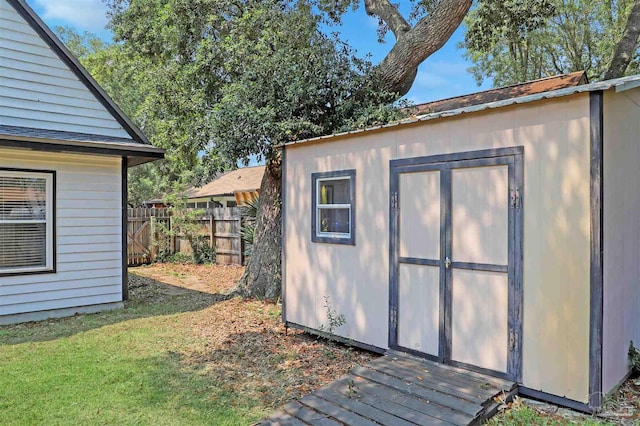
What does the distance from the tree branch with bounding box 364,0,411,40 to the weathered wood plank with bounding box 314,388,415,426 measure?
7324 mm

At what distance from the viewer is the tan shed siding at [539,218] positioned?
325 cm

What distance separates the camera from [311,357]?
4816mm

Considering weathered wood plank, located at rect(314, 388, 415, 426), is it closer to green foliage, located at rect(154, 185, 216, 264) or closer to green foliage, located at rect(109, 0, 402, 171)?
green foliage, located at rect(109, 0, 402, 171)

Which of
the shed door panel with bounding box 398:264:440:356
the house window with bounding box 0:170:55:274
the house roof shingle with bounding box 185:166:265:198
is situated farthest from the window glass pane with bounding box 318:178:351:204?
the house roof shingle with bounding box 185:166:265:198

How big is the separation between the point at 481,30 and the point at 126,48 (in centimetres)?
964

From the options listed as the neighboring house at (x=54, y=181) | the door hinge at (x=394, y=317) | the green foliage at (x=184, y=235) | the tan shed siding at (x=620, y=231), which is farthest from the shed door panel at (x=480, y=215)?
the green foliage at (x=184, y=235)

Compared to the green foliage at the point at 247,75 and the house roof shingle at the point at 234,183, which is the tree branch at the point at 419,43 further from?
the house roof shingle at the point at 234,183

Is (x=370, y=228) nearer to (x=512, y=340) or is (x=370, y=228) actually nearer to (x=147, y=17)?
(x=512, y=340)

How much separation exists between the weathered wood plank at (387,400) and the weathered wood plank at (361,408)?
0.04m

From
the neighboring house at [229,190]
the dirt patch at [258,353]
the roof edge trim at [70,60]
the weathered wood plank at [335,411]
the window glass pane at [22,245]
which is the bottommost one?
the dirt patch at [258,353]

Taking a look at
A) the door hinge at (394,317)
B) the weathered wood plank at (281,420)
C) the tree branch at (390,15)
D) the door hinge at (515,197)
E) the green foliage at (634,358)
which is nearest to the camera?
the weathered wood plank at (281,420)

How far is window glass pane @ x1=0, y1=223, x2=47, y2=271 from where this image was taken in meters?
6.29

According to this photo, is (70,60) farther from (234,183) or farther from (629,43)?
(234,183)

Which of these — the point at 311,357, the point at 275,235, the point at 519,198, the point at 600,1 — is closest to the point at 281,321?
the point at 311,357
